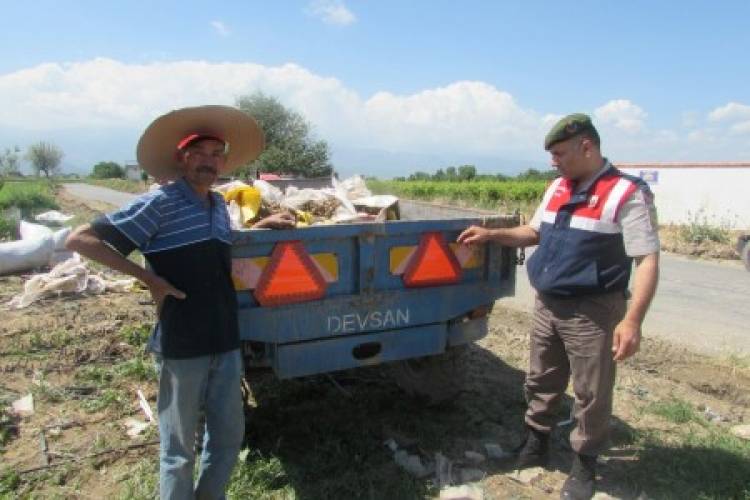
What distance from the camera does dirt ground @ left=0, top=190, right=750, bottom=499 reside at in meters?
3.24

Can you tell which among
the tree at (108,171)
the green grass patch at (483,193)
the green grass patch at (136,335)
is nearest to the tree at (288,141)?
the green grass patch at (483,193)

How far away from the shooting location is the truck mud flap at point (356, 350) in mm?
3100

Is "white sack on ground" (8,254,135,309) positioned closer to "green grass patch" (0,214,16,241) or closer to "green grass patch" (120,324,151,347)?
"green grass patch" (120,324,151,347)

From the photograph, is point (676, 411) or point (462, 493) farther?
point (676, 411)

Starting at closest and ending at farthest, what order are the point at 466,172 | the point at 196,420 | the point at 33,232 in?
the point at 196,420
the point at 33,232
the point at 466,172

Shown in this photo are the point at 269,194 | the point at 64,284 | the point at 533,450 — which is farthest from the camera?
the point at 64,284

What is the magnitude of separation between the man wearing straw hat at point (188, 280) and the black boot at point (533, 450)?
5.55 ft

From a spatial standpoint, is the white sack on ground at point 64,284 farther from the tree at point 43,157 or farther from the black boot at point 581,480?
the tree at point 43,157

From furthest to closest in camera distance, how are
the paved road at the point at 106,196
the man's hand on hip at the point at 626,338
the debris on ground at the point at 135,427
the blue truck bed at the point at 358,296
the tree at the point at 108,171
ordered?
the tree at the point at 108,171 < the paved road at the point at 106,196 < the debris on ground at the point at 135,427 < the blue truck bed at the point at 358,296 < the man's hand on hip at the point at 626,338

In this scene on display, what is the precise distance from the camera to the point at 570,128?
3.04 m

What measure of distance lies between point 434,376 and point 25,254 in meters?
7.44

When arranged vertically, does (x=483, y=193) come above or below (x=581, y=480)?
above

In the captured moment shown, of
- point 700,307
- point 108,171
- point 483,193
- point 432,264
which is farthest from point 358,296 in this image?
point 108,171

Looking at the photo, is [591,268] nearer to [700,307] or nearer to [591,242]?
[591,242]
